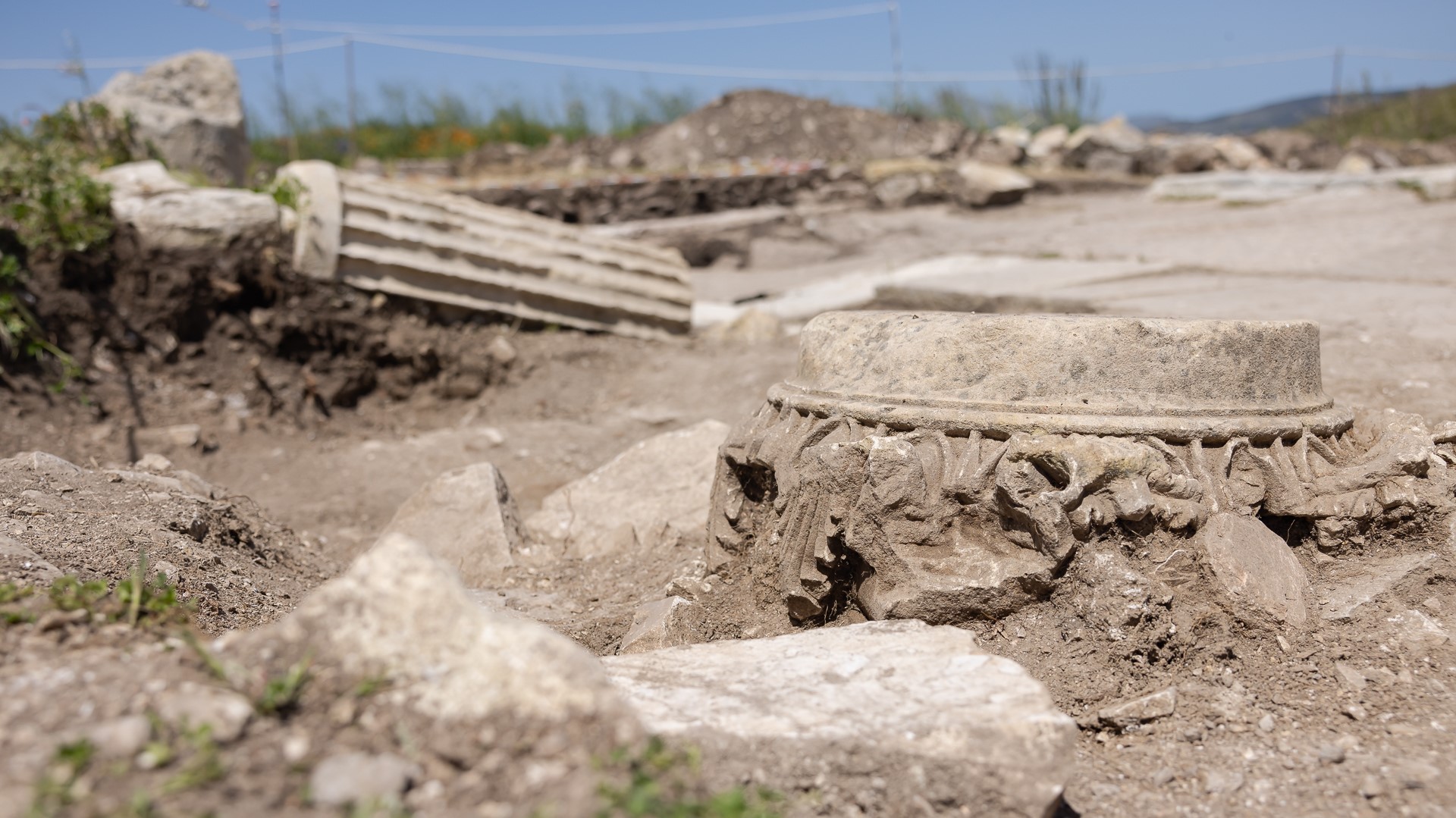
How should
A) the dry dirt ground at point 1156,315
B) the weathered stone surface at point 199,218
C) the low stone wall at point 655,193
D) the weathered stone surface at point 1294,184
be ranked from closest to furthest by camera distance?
1. the dry dirt ground at point 1156,315
2. the weathered stone surface at point 199,218
3. the weathered stone surface at point 1294,184
4. the low stone wall at point 655,193

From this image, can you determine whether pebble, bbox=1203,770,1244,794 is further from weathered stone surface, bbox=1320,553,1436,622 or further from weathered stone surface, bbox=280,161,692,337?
weathered stone surface, bbox=280,161,692,337

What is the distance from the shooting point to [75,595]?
63.3 inches

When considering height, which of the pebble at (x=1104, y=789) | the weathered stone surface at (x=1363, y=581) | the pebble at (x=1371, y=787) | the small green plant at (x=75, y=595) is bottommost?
the pebble at (x=1104, y=789)

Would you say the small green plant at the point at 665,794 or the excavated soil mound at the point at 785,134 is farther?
the excavated soil mound at the point at 785,134

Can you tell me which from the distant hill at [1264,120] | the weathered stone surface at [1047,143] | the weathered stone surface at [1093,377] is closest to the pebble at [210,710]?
the weathered stone surface at [1093,377]

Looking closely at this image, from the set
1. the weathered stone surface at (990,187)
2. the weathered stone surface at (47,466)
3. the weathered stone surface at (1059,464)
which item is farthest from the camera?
the weathered stone surface at (990,187)

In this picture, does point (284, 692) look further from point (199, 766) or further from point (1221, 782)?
point (1221, 782)

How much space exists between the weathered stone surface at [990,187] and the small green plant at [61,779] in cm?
1017

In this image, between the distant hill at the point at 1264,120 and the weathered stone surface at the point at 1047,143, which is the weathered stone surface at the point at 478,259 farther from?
the distant hill at the point at 1264,120

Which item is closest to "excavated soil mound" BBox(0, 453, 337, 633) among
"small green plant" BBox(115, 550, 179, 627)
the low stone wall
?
"small green plant" BBox(115, 550, 179, 627)

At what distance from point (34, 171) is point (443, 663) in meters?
4.64

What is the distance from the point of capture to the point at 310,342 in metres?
5.16

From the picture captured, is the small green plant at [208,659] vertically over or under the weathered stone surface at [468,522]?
over

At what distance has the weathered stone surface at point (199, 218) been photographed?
4898 millimetres
